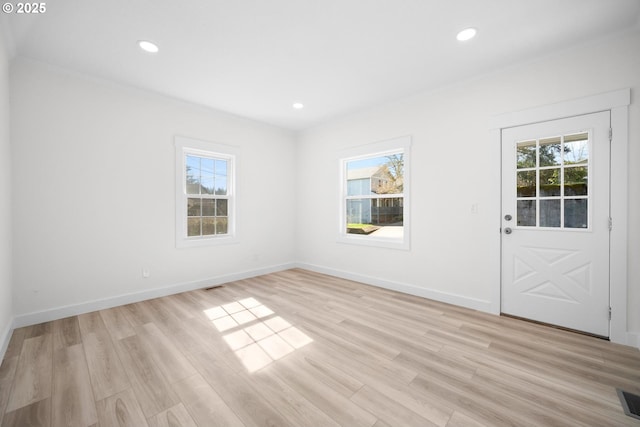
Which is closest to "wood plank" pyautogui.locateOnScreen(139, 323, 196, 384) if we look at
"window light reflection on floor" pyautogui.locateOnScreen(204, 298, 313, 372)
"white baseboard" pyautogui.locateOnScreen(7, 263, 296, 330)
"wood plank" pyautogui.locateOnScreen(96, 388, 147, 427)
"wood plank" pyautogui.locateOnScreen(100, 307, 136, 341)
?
"wood plank" pyautogui.locateOnScreen(100, 307, 136, 341)

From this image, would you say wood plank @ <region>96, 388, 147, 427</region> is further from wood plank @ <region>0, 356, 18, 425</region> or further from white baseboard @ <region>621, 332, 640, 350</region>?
white baseboard @ <region>621, 332, 640, 350</region>

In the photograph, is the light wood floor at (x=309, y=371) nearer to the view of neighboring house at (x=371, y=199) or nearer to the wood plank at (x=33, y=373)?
the wood plank at (x=33, y=373)

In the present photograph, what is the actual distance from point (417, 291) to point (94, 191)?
4.30 m

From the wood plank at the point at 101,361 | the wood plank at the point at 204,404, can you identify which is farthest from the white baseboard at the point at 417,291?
the wood plank at the point at 101,361

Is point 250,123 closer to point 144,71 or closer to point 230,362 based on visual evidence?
point 144,71

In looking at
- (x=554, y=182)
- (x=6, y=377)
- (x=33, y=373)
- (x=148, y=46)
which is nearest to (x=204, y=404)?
(x=33, y=373)

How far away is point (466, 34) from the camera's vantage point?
2.42 metres

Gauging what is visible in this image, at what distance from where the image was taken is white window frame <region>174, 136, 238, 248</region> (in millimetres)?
3844

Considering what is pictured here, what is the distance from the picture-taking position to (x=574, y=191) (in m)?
2.66

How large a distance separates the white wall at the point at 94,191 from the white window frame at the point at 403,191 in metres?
2.03

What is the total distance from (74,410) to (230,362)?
0.93m

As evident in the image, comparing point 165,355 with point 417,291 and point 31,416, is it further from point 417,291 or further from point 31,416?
point 417,291

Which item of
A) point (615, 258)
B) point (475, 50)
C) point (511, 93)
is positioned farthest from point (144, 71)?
point (615, 258)

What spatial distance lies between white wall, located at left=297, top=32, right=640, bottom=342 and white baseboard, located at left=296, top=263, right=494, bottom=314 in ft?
0.04
